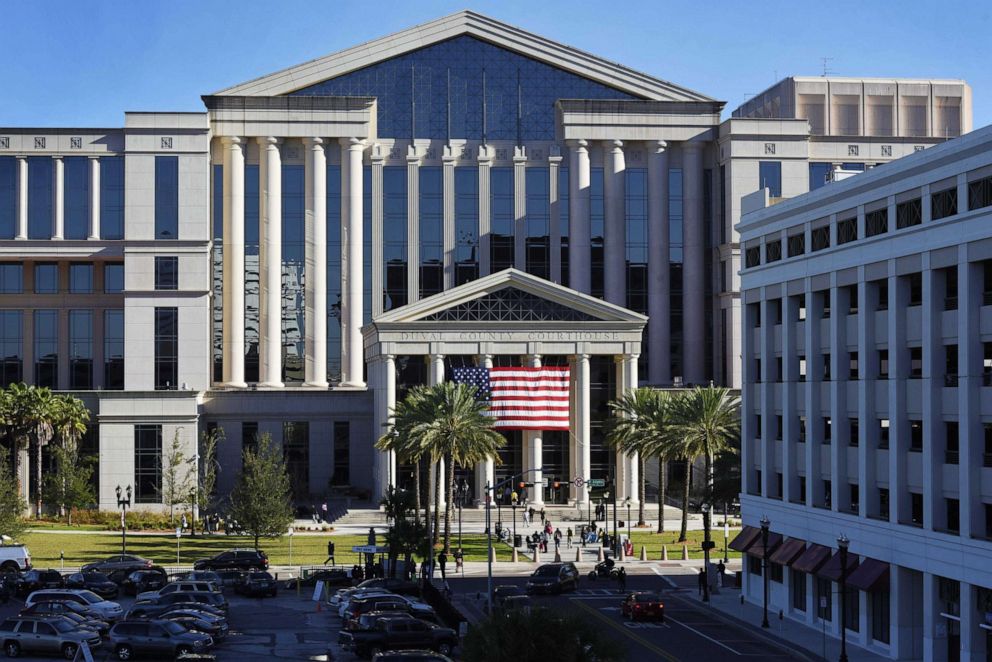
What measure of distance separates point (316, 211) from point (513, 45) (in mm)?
24096

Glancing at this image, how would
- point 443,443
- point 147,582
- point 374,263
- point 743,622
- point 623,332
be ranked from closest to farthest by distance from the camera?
point 743,622
point 147,582
point 443,443
point 623,332
point 374,263

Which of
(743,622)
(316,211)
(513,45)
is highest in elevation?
(513,45)

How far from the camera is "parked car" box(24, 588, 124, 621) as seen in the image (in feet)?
203

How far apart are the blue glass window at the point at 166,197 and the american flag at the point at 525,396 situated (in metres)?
32.0

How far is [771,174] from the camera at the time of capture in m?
129

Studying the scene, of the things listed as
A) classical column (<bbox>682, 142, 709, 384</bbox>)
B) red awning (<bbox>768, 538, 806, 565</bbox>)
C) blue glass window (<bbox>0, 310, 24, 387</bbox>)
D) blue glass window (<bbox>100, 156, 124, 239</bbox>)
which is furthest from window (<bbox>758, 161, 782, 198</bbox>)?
blue glass window (<bbox>0, 310, 24, 387</bbox>)

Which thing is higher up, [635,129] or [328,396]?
[635,129]

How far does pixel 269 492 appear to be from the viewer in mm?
90375

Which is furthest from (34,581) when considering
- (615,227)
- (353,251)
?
(615,227)

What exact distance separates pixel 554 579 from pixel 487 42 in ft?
230

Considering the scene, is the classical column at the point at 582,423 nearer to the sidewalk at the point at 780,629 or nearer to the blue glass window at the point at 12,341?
the sidewalk at the point at 780,629

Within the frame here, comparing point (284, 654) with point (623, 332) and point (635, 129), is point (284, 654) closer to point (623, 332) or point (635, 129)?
point (623, 332)

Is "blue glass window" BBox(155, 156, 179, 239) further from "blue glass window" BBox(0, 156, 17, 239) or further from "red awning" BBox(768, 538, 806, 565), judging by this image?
"red awning" BBox(768, 538, 806, 565)

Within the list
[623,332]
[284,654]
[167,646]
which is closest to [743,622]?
[284,654]
